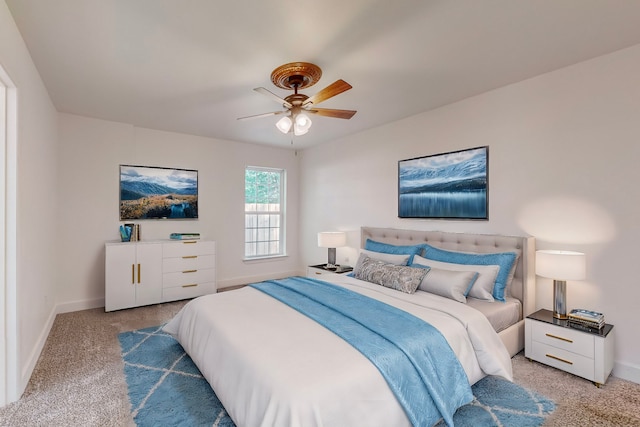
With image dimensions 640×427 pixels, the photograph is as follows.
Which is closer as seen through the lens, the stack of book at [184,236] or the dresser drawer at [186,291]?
the dresser drawer at [186,291]

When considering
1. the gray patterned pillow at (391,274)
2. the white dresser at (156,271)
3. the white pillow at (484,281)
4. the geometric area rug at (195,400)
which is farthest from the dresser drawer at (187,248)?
the white pillow at (484,281)

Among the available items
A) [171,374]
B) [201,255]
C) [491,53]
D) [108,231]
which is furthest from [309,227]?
[491,53]

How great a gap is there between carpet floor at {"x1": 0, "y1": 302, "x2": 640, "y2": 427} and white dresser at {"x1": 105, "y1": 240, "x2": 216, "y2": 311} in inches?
35.7

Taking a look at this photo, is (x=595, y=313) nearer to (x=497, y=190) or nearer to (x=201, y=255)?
(x=497, y=190)

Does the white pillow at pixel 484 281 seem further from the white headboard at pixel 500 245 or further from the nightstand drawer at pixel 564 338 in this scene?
the nightstand drawer at pixel 564 338

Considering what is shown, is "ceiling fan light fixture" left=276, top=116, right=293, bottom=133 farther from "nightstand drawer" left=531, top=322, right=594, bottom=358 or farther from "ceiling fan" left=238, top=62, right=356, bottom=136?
"nightstand drawer" left=531, top=322, right=594, bottom=358

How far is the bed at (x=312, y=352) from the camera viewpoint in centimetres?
140

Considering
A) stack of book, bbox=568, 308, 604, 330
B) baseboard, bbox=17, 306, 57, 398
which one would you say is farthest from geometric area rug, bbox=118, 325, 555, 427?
stack of book, bbox=568, 308, 604, 330

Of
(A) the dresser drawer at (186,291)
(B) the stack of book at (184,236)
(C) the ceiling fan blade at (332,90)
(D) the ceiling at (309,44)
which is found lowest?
(A) the dresser drawer at (186,291)

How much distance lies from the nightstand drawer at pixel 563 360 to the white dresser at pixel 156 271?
3970 millimetres

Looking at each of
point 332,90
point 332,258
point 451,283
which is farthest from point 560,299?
point 332,258

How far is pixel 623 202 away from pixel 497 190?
35.8 inches

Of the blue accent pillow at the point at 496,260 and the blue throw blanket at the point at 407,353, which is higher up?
the blue accent pillow at the point at 496,260

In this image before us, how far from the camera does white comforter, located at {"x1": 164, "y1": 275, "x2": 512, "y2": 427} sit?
1.39 m
